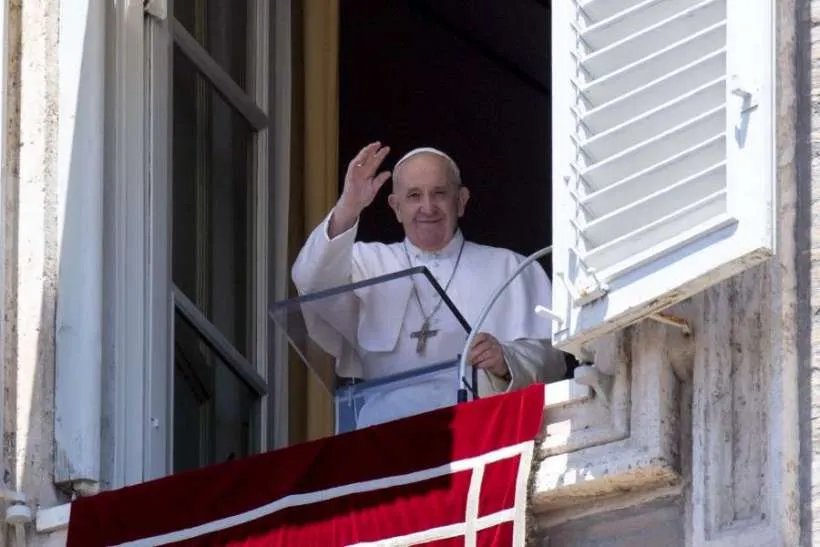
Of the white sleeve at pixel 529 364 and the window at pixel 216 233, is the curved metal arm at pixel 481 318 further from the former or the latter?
the window at pixel 216 233

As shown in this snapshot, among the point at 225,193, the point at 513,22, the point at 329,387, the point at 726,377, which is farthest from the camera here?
the point at 513,22

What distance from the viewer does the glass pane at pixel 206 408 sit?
25.4ft

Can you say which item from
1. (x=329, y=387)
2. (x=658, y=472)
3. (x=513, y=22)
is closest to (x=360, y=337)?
(x=329, y=387)

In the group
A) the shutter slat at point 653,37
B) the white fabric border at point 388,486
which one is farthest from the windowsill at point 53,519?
the shutter slat at point 653,37

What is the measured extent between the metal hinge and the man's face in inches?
25.3

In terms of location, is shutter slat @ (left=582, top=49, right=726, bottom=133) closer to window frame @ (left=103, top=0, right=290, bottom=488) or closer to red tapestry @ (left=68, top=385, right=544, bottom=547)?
red tapestry @ (left=68, top=385, right=544, bottom=547)

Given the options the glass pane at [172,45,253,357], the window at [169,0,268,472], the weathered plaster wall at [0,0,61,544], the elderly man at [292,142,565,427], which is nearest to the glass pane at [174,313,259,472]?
the window at [169,0,268,472]

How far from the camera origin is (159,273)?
749 cm

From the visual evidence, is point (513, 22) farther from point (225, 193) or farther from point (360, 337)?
point (360, 337)

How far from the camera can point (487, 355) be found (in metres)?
7.08

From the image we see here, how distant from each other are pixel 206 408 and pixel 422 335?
65 centimetres

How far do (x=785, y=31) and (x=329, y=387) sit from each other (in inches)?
60.0

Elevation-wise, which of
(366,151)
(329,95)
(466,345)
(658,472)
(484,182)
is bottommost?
(658,472)

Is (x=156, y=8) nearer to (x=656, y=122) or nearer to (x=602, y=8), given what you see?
(x=602, y=8)
